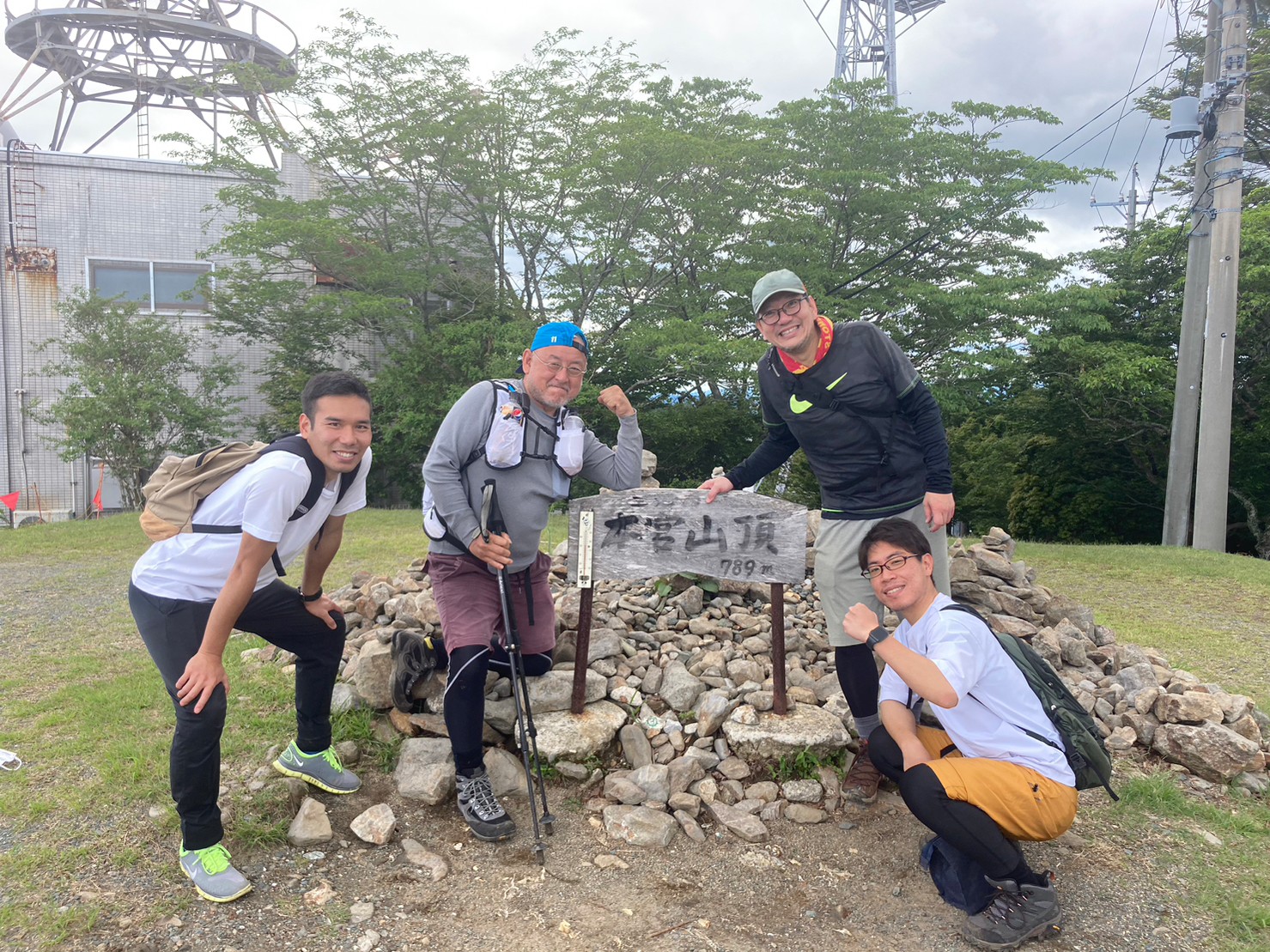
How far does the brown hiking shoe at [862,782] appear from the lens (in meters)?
3.47

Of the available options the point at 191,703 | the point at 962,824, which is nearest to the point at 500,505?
the point at 191,703

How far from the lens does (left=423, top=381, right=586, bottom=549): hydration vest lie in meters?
3.37

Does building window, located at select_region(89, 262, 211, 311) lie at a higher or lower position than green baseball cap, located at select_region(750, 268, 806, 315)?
higher

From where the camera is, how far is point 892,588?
9.05 feet

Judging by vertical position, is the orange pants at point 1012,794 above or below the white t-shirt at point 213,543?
below

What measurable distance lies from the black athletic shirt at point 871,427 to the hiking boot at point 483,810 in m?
1.80

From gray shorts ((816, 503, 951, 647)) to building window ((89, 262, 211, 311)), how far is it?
18533 millimetres

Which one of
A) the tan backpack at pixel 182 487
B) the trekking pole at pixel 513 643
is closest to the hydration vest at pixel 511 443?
the trekking pole at pixel 513 643

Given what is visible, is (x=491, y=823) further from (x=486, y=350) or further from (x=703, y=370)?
(x=486, y=350)

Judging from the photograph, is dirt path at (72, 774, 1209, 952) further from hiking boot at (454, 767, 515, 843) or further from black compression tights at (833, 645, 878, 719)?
black compression tights at (833, 645, 878, 719)

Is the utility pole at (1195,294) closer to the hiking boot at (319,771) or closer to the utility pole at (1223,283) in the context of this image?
the utility pole at (1223,283)

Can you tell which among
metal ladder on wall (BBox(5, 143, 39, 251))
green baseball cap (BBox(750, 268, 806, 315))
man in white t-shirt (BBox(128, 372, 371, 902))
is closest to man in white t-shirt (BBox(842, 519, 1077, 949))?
green baseball cap (BBox(750, 268, 806, 315))

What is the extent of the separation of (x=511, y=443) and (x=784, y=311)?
1223mm

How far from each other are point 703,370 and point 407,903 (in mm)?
12007
